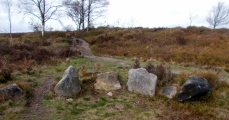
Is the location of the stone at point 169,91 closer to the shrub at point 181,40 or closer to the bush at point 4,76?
the bush at point 4,76

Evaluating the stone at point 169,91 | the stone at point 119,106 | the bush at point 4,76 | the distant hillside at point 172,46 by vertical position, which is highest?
the distant hillside at point 172,46

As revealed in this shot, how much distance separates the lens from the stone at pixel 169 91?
561 cm

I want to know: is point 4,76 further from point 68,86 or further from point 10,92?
point 68,86

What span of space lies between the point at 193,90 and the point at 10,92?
17.9 feet

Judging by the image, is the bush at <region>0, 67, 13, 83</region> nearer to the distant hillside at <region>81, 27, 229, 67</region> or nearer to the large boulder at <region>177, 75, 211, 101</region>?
the large boulder at <region>177, 75, 211, 101</region>

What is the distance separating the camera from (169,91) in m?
5.74

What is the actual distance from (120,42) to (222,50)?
9143mm

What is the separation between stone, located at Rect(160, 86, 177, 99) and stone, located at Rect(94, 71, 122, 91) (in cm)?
152

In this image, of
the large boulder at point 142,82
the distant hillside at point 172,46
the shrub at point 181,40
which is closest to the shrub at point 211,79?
the large boulder at point 142,82

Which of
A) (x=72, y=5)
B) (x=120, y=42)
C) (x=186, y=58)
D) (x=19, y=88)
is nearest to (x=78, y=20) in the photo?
(x=72, y=5)

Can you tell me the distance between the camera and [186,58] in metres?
11.7

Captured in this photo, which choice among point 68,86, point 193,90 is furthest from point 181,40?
point 68,86

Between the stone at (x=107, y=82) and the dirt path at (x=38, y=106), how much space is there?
6.03 ft

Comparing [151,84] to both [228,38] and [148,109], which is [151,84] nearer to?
[148,109]
